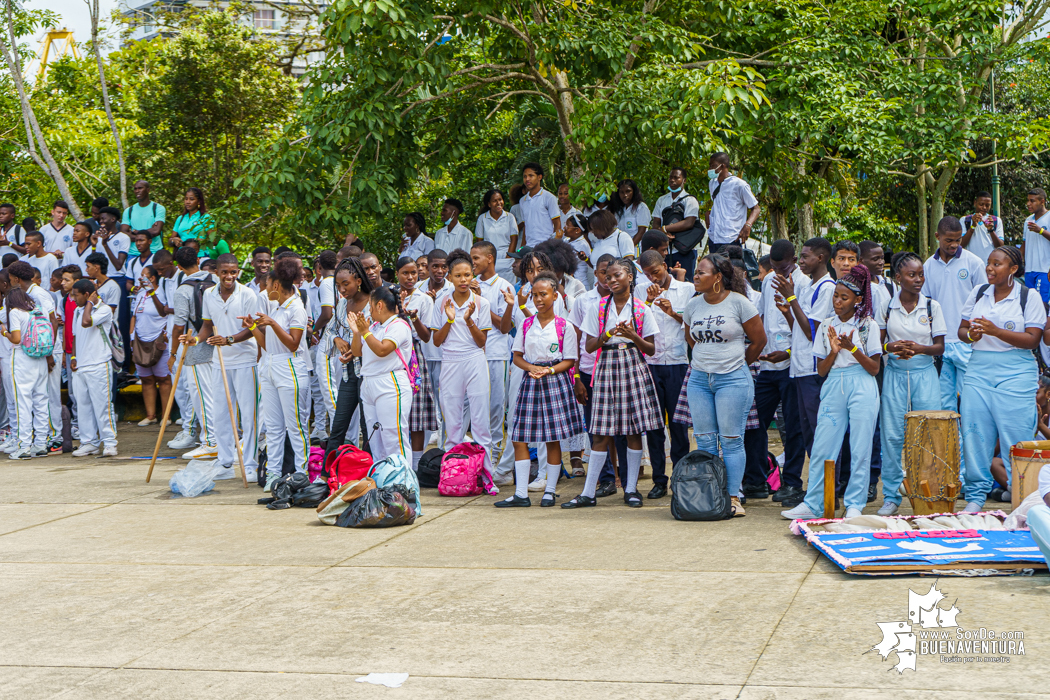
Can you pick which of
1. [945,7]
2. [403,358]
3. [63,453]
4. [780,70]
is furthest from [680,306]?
[63,453]

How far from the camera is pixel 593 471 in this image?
8.50 metres

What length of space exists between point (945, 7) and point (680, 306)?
698 cm

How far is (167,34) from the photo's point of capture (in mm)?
19859

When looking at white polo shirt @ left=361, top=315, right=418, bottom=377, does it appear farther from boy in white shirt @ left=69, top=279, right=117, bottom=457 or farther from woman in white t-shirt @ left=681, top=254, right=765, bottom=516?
boy in white shirt @ left=69, top=279, right=117, bottom=457

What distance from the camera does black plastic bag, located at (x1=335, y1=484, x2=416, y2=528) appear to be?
7938 mm

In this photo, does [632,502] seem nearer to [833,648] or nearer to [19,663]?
[833,648]

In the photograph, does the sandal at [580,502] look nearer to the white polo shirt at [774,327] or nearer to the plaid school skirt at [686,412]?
the plaid school skirt at [686,412]

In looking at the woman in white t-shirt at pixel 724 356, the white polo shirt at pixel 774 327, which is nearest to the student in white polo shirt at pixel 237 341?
the woman in white t-shirt at pixel 724 356

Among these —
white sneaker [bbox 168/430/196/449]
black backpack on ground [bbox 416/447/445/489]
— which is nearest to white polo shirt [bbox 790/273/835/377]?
black backpack on ground [bbox 416/447/445/489]

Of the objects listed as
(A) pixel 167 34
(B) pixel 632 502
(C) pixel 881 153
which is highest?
(A) pixel 167 34

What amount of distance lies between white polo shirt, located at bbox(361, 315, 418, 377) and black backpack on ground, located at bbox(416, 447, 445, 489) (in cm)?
141

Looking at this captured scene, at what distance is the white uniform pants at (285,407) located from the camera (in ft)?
30.7

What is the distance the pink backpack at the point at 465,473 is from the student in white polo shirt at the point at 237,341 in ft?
7.02

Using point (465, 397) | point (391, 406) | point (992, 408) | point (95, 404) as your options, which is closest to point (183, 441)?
point (95, 404)
